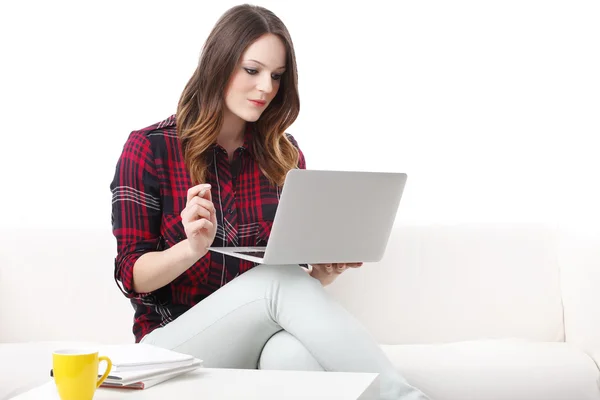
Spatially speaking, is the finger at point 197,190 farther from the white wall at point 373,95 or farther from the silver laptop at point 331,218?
the white wall at point 373,95

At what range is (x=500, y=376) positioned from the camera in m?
2.02

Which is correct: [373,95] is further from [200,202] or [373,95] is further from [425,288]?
[200,202]

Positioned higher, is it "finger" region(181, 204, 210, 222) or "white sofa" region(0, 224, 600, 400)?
"finger" region(181, 204, 210, 222)

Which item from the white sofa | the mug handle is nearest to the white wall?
the white sofa

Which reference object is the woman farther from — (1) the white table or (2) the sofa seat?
(2) the sofa seat

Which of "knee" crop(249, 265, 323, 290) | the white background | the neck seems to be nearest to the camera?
"knee" crop(249, 265, 323, 290)

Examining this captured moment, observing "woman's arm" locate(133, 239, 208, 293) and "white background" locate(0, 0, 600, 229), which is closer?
"woman's arm" locate(133, 239, 208, 293)

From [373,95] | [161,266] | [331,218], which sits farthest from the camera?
[373,95]

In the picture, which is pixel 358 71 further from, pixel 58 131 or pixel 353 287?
pixel 58 131

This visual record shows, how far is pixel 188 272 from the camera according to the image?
1.86 metres

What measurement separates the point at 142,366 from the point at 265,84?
3.08 feet

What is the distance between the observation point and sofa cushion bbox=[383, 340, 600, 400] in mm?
2010

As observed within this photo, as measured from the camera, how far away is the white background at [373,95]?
2680 mm

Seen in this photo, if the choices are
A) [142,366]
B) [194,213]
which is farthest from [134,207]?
[142,366]
